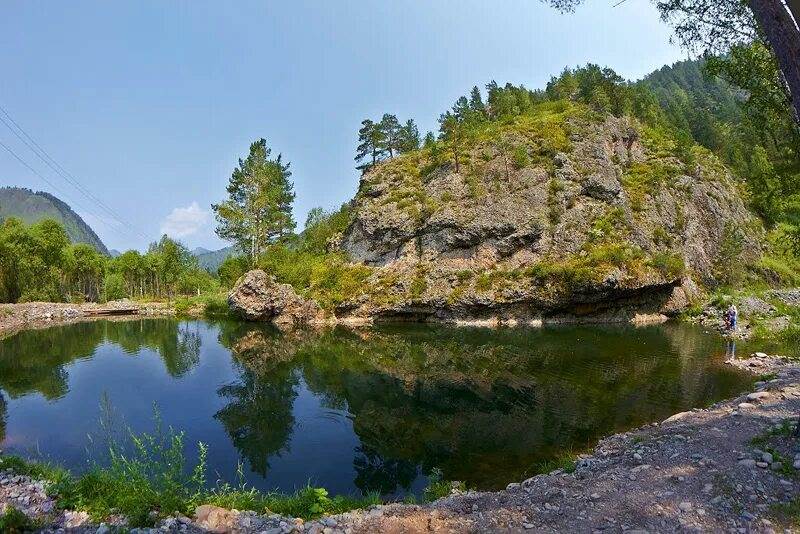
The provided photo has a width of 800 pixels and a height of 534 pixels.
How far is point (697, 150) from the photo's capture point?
82.2m

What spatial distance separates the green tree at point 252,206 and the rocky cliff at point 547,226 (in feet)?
44.1

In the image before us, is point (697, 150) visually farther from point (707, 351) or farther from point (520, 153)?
point (707, 351)

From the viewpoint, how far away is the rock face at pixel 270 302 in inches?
2357

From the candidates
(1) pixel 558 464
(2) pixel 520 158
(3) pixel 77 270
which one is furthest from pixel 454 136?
(3) pixel 77 270

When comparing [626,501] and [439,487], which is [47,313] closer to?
[439,487]

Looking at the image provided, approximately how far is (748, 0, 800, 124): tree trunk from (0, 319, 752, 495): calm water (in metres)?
12.5

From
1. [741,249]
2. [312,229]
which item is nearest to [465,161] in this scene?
[312,229]

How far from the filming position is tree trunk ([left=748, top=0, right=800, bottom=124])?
898 cm

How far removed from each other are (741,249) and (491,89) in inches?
2391

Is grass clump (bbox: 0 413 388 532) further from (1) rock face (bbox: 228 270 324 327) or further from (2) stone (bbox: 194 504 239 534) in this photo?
Answer: (1) rock face (bbox: 228 270 324 327)

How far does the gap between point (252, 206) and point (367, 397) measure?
52231 mm

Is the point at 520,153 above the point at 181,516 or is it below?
above

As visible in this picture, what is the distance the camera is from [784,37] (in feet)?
29.9

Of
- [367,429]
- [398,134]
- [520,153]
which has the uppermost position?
[398,134]
